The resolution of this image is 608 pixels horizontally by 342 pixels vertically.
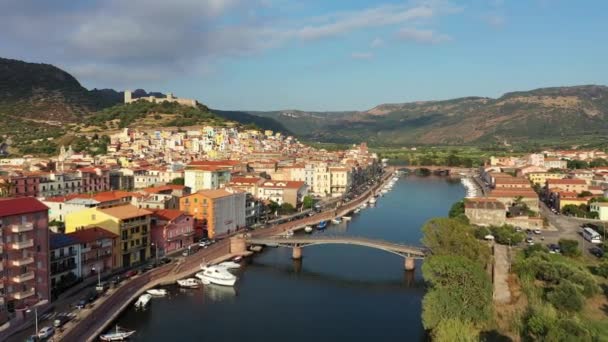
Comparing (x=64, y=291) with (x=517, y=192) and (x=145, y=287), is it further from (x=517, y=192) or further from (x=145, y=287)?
(x=517, y=192)

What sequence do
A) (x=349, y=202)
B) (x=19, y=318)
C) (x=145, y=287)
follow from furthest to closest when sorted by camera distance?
(x=349, y=202) < (x=145, y=287) < (x=19, y=318)

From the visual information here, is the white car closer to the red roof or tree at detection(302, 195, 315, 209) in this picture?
the red roof

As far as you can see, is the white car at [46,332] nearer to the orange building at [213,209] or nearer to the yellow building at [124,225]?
the yellow building at [124,225]

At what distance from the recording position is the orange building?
104ft

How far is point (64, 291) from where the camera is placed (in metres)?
20.1

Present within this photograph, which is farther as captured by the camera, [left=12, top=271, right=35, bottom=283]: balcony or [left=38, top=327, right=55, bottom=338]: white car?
[left=12, top=271, right=35, bottom=283]: balcony

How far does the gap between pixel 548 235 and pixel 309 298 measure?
1669 centimetres

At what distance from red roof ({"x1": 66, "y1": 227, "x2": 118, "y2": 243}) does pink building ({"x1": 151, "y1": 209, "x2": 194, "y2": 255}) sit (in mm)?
3181

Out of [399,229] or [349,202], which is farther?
[349,202]

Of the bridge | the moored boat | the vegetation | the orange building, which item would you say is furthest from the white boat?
the moored boat

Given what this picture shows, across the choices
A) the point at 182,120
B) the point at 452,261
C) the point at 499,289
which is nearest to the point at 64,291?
the point at 452,261

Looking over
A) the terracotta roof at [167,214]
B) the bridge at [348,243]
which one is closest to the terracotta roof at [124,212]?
the terracotta roof at [167,214]

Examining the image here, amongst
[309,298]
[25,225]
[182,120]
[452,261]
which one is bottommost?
[309,298]

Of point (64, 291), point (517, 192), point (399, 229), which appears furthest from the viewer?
point (517, 192)
